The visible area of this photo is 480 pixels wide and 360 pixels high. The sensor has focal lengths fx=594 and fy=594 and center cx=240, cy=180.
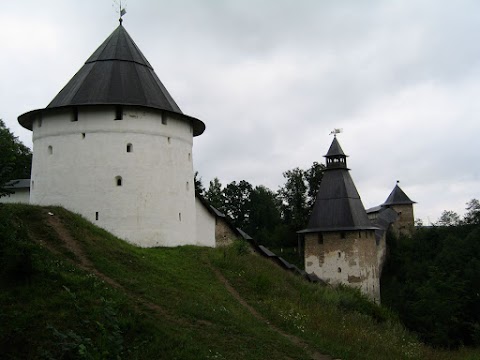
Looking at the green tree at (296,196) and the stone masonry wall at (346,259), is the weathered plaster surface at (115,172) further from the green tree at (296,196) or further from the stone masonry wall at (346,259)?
the green tree at (296,196)

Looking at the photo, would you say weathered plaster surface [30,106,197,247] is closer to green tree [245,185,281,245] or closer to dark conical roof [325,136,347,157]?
dark conical roof [325,136,347,157]

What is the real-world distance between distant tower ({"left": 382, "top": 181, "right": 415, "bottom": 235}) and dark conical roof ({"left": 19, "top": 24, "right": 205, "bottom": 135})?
104ft

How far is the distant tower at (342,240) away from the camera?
3100 cm

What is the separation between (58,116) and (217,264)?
679 centimetres

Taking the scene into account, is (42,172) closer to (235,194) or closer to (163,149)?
(163,149)

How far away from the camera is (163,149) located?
17906 mm

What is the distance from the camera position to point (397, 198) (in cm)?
5006

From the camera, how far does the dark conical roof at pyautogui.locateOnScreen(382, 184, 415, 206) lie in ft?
162

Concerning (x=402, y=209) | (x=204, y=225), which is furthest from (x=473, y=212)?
(x=204, y=225)

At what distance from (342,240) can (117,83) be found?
57.4 ft

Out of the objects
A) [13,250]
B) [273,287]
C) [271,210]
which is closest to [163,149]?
[273,287]

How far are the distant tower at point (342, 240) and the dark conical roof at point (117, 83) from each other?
1394 centimetres

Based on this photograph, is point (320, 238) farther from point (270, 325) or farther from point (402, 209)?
point (270, 325)

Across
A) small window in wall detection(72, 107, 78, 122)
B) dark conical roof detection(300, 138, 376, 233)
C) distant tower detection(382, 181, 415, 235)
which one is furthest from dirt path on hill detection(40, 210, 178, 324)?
distant tower detection(382, 181, 415, 235)
